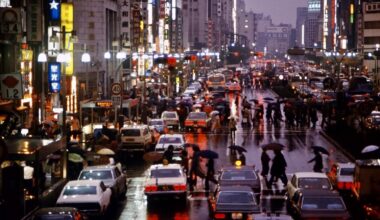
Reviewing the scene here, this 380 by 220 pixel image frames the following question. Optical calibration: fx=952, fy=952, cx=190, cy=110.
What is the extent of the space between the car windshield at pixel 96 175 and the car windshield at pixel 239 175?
12.8 ft

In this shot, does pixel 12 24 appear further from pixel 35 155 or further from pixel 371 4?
pixel 371 4

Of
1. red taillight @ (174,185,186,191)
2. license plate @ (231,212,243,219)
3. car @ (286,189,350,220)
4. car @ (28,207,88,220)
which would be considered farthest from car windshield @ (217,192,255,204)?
red taillight @ (174,185,186,191)

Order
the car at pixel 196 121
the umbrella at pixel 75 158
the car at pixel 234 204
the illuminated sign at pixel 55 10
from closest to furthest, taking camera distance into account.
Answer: the car at pixel 234 204, the umbrella at pixel 75 158, the illuminated sign at pixel 55 10, the car at pixel 196 121

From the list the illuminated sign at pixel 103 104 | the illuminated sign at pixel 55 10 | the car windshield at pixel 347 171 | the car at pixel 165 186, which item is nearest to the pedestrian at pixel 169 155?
the car at pixel 165 186

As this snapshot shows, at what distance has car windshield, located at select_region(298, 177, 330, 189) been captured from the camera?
98.6 feet

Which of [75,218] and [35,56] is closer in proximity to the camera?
[75,218]

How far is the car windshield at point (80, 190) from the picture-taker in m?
28.7

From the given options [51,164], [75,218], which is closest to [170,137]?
[51,164]

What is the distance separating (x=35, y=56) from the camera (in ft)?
178

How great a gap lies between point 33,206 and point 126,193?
17.8ft

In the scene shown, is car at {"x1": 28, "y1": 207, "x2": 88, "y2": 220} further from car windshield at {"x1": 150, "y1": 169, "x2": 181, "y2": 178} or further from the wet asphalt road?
car windshield at {"x1": 150, "y1": 169, "x2": 181, "y2": 178}

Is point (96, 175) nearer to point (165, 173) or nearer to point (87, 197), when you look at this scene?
point (165, 173)

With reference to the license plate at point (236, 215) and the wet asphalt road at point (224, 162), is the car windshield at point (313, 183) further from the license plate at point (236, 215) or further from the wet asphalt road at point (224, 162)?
the license plate at point (236, 215)

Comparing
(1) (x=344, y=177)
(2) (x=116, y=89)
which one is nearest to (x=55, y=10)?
(2) (x=116, y=89)
